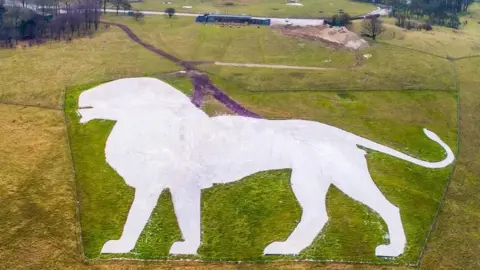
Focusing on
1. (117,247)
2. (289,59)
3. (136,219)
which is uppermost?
(289,59)

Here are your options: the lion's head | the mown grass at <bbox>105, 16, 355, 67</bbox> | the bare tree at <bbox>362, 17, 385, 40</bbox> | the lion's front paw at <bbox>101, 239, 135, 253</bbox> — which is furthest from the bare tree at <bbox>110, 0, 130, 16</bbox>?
the lion's front paw at <bbox>101, 239, 135, 253</bbox>

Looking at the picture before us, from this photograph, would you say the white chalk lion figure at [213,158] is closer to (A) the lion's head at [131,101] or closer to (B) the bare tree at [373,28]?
(A) the lion's head at [131,101]

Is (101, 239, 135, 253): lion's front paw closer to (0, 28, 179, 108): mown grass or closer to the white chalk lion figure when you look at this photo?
the white chalk lion figure

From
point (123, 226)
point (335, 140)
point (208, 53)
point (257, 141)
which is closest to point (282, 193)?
point (257, 141)

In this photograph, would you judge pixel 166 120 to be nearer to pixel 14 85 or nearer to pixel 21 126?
pixel 21 126

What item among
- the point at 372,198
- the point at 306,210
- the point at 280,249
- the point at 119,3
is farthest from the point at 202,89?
the point at 119,3

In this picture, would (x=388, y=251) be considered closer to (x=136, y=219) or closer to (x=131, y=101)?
(x=136, y=219)

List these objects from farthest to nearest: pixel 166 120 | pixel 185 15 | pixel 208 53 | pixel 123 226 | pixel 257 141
Result: pixel 185 15 → pixel 208 53 → pixel 166 120 → pixel 257 141 → pixel 123 226

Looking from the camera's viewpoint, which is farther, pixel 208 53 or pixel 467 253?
pixel 208 53
